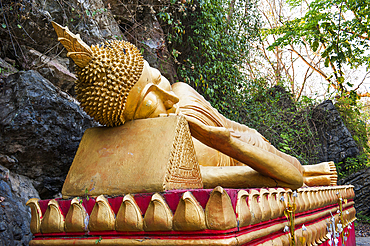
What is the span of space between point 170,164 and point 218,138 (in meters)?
0.25

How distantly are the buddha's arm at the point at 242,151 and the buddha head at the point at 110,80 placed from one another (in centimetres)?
25

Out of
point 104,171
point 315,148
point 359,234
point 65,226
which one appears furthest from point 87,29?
point 315,148

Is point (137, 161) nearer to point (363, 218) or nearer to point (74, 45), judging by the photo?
point (74, 45)

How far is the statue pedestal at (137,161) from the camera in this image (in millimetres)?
1082

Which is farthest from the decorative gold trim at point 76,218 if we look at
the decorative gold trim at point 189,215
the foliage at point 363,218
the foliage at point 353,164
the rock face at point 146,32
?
the foliage at point 353,164

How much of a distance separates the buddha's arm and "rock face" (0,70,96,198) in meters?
0.99

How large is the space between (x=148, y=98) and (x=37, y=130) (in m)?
0.83

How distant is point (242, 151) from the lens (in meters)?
1.26

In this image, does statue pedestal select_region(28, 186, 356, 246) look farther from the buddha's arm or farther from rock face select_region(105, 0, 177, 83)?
rock face select_region(105, 0, 177, 83)

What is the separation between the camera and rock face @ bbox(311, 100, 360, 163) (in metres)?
5.20

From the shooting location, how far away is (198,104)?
6.32 feet

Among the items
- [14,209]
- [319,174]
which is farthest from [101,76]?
[319,174]

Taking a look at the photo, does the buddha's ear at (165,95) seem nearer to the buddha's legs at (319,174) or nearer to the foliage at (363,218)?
the buddha's legs at (319,174)

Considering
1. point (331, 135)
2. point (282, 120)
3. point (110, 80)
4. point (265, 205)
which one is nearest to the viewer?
point (265, 205)
